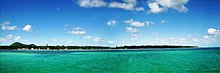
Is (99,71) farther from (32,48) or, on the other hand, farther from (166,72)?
(32,48)


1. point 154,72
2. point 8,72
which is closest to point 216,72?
point 154,72

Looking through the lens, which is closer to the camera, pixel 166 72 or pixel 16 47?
pixel 166 72

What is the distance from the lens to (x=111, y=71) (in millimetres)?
20953

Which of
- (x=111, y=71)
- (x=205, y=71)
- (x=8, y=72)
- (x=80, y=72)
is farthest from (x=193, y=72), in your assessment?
(x=8, y=72)

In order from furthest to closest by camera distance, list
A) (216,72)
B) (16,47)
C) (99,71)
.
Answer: (16,47) < (99,71) < (216,72)

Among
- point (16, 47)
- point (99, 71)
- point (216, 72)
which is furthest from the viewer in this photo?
point (16, 47)

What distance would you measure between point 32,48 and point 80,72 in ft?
432

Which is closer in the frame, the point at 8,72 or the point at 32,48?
the point at 8,72

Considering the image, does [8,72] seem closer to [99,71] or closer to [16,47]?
[99,71]

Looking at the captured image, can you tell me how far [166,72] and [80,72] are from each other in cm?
531

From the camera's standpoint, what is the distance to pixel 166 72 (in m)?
19.7

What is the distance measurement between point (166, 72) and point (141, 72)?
1.52 m

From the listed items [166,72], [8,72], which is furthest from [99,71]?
[8,72]

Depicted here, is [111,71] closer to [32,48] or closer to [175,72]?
[175,72]
